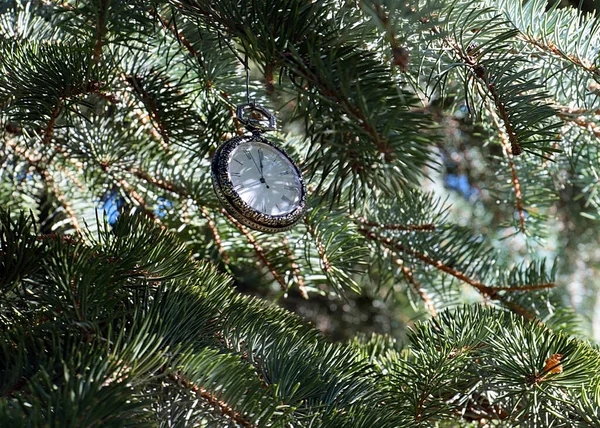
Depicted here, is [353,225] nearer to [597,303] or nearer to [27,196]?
[27,196]

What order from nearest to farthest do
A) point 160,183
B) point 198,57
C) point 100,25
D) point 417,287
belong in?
1. point 100,25
2. point 198,57
3. point 160,183
4. point 417,287

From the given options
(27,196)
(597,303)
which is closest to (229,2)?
(27,196)

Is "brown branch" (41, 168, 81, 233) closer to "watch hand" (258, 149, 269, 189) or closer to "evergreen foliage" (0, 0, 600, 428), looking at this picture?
"evergreen foliage" (0, 0, 600, 428)

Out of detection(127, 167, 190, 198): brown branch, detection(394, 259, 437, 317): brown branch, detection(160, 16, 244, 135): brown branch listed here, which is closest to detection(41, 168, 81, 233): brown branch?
detection(127, 167, 190, 198): brown branch

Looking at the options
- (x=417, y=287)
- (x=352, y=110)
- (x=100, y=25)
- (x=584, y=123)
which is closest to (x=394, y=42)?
(x=352, y=110)

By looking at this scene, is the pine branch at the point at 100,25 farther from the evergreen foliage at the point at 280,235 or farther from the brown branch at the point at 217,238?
the brown branch at the point at 217,238

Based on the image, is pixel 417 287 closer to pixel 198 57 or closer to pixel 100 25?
pixel 198 57

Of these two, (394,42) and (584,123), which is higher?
(584,123)

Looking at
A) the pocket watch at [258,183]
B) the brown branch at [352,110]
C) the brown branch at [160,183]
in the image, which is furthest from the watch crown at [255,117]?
the brown branch at [352,110]
